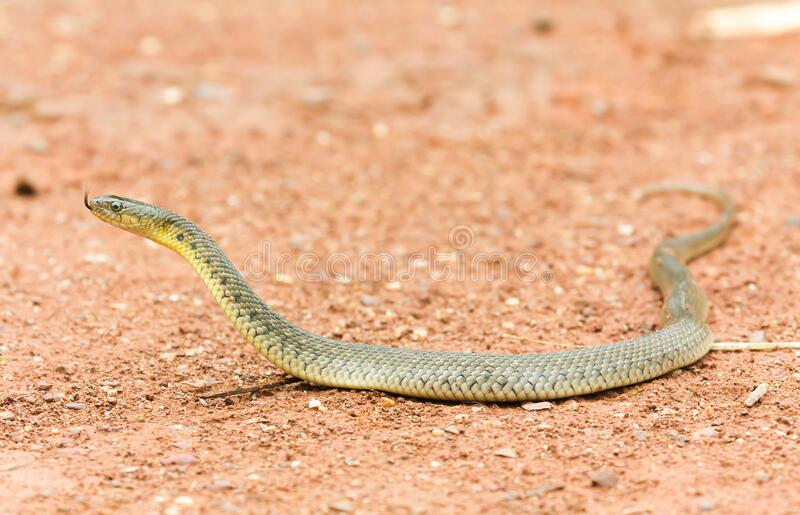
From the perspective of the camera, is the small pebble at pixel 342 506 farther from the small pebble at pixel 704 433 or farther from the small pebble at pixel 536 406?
the small pebble at pixel 704 433

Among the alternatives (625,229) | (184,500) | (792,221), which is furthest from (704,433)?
(792,221)

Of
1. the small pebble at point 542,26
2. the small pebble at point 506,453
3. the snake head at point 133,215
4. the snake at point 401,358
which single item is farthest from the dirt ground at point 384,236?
the snake head at point 133,215

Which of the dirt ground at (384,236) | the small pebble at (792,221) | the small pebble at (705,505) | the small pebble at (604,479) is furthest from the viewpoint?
the small pebble at (792,221)

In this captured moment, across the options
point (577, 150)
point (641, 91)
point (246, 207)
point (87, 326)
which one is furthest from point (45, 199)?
point (641, 91)

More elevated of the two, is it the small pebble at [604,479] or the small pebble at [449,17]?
the small pebble at [449,17]

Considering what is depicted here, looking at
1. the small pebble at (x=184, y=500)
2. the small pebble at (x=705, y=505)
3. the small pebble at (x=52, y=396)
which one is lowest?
the small pebble at (x=184, y=500)

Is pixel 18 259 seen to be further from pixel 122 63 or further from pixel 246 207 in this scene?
pixel 122 63

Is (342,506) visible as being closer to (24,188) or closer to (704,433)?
(704,433)
